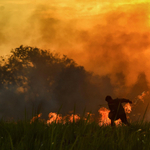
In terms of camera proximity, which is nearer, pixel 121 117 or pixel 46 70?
pixel 121 117

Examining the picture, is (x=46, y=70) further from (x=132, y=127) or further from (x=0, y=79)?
(x=132, y=127)

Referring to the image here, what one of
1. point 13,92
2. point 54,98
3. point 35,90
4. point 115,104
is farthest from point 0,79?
point 115,104

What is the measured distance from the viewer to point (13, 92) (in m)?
47.4

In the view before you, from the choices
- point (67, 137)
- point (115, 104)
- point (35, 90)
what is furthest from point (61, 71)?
point (67, 137)

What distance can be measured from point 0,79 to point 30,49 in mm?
8777


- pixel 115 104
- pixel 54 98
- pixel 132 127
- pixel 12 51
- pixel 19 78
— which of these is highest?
pixel 12 51

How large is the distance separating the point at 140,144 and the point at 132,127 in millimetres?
2806

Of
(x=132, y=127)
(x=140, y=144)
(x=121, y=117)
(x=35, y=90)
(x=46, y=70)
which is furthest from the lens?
(x=46, y=70)

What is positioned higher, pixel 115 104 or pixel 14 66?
pixel 14 66

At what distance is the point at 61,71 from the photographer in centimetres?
4959

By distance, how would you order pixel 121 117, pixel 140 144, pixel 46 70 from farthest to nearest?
pixel 46 70, pixel 121 117, pixel 140 144

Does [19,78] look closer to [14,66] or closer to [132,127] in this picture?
[14,66]

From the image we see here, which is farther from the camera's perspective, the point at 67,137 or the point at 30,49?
the point at 30,49

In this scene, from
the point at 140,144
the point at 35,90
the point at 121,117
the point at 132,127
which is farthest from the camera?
the point at 35,90
